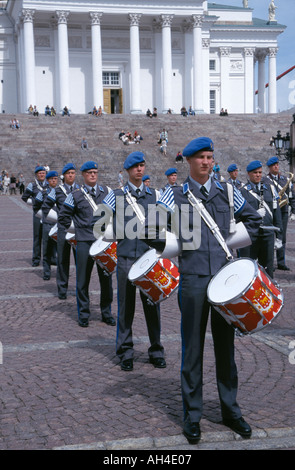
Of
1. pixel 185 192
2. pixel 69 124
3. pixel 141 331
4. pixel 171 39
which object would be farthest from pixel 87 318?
pixel 171 39

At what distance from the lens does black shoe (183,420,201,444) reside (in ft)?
13.5

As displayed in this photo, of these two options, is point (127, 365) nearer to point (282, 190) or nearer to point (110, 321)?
point (110, 321)

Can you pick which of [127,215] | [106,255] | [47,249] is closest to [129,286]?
[127,215]

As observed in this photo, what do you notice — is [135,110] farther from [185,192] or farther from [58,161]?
[185,192]

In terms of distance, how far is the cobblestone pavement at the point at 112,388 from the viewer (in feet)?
13.9

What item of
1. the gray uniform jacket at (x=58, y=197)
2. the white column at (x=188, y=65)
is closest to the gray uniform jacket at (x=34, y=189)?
the gray uniform jacket at (x=58, y=197)

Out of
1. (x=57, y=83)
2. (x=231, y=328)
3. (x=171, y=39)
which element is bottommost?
(x=231, y=328)

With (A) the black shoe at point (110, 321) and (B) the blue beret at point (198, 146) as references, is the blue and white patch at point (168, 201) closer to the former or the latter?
(B) the blue beret at point (198, 146)

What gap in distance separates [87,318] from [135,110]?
48820 mm

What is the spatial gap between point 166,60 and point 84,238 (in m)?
49.9

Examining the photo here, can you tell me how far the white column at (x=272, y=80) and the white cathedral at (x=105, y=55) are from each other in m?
8.40

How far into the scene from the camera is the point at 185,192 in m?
4.23

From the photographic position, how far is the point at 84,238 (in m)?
7.64

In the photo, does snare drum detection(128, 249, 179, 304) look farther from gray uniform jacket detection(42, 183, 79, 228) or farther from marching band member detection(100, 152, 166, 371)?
gray uniform jacket detection(42, 183, 79, 228)
